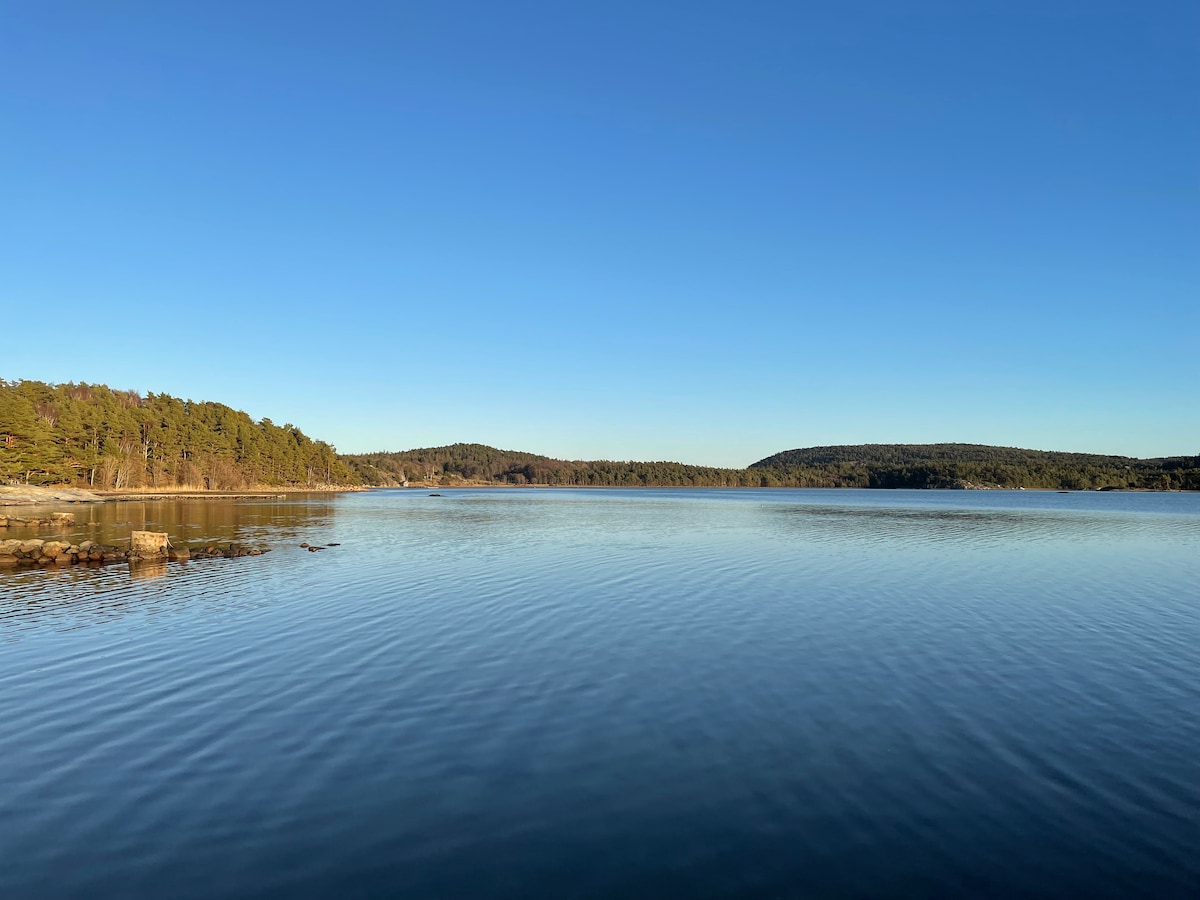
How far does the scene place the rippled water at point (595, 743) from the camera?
284 inches

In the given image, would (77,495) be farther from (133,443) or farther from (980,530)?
(980,530)

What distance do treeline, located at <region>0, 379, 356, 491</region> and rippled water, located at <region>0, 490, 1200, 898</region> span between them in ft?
272

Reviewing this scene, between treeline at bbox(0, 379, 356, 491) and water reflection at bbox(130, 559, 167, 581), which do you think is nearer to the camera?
water reflection at bbox(130, 559, 167, 581)

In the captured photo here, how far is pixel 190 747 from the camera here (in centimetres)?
1042

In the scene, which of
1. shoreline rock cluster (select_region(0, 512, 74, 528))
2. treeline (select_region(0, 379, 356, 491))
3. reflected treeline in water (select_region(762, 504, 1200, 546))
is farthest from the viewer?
treeline (select_region(0, 379, 356, 491))

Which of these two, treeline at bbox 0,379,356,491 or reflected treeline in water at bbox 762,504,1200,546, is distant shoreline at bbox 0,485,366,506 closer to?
treeline at bbox 0,379,356,491

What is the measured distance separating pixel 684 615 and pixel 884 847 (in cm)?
1350

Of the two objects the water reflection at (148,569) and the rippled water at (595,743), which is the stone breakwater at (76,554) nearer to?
the water reflection at (148,569)

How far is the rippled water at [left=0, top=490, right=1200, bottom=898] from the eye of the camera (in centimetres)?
722

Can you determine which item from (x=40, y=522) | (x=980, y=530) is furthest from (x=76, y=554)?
(x=980, y=530)

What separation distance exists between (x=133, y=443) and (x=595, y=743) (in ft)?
425

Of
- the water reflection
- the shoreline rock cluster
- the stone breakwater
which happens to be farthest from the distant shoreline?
the water reflection

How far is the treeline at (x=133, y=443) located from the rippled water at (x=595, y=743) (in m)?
82.8

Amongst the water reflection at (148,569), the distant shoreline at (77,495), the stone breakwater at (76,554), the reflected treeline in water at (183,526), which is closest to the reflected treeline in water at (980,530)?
the water reflection at (148,569)
